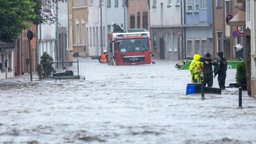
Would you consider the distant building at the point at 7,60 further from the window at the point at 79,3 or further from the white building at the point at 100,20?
the window at the point at 79,3

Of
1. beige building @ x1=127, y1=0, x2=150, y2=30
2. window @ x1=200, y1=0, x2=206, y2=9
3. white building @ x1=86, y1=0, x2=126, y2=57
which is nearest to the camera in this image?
window @ x1=200, y1=0, x2=206, y2=9

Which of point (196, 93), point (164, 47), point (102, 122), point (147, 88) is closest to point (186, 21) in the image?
point (164, 47)

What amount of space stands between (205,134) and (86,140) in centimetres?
266

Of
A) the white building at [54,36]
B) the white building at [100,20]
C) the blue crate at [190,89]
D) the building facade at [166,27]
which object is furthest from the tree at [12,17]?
the white building at [100,20]

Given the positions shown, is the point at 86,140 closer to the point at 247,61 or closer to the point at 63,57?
the point at 247,61

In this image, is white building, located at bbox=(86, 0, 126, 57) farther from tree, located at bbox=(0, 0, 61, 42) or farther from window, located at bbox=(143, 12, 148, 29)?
tree, located at bbox=(0, 0, 61, 42)

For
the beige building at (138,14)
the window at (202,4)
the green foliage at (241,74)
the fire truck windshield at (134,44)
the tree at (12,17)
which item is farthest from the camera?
the beige building at (138,14)

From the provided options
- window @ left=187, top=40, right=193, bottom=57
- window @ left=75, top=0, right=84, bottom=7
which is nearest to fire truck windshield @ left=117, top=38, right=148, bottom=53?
window @ left=187, top=40, right=193, bottom=57

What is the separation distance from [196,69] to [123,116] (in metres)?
13.4

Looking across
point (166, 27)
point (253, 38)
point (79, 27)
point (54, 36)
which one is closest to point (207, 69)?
point (253, 38)

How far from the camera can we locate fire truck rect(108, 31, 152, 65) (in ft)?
308

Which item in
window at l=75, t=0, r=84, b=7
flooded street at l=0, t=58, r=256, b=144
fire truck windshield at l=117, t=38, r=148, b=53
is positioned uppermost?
window at l=75, t=0, r=84, b=7

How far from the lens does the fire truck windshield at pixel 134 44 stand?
93938 mm

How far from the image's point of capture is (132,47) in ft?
309
